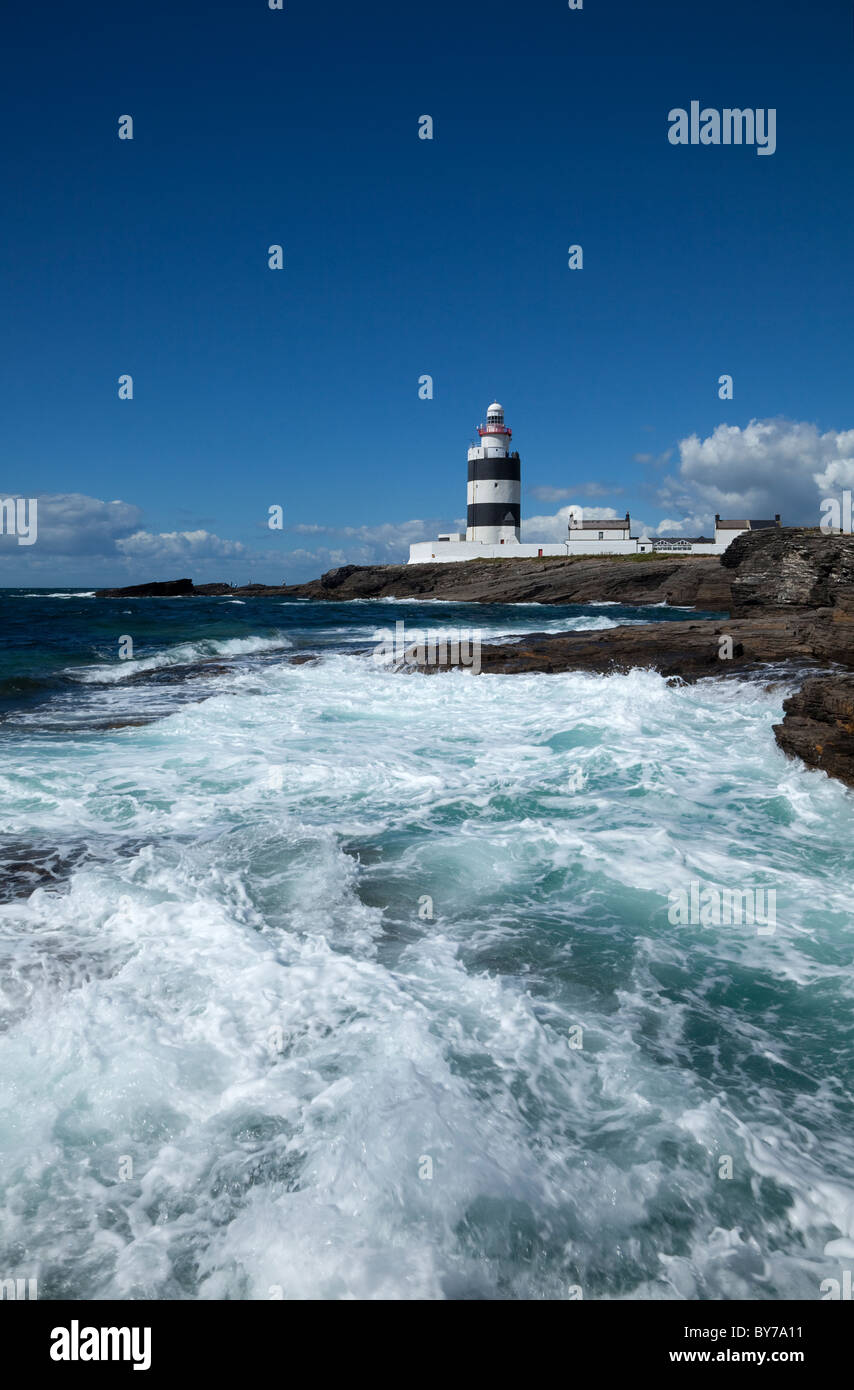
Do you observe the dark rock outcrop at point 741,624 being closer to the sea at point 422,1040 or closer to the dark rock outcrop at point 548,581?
the dark rock outcrop at point 548,581

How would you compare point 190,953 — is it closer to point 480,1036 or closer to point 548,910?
point 480,1036

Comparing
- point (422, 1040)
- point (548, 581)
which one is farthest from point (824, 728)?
point (548, 581)

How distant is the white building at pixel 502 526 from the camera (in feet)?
233

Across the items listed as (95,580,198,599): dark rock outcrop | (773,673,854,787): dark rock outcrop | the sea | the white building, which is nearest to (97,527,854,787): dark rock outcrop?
(773,673,854,787): dark rock outcrop

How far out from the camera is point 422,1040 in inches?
139

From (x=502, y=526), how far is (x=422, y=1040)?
73309 millimetres

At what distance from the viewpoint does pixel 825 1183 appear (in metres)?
2.79

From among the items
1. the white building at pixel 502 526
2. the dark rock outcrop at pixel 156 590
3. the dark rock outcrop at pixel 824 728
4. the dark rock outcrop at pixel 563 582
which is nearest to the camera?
the dark rock outcrop at pixel 824 728

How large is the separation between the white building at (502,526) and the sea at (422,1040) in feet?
216

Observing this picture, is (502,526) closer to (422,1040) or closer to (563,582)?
Answer: (563,582)

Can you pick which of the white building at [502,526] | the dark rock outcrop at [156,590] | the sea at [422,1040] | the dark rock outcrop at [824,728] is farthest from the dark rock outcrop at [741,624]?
the dark rock outcrop at [156,590]

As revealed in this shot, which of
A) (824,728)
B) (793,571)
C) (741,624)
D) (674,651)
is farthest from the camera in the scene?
(793,571)

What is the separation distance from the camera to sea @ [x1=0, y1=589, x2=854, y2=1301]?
2.52 meters
